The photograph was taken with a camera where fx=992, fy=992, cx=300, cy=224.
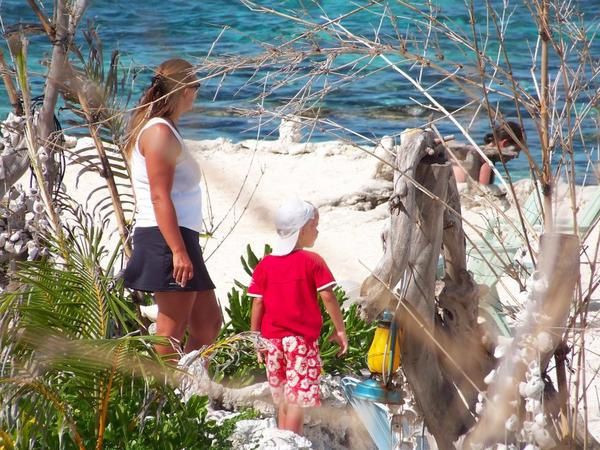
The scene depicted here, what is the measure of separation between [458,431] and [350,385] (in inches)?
23.6

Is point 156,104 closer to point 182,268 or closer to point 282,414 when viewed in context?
point 182,268

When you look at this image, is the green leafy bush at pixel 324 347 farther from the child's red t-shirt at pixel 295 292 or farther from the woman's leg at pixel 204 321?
the child's red t-shirt at pixel 295 292

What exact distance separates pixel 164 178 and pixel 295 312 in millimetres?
733

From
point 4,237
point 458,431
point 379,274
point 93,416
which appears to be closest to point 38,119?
point 4,237

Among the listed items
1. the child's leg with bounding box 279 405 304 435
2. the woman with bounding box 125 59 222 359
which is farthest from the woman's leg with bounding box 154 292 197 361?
the child's leg with bounding box 279 405 304 435

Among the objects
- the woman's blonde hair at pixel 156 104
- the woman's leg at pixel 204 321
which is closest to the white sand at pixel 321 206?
the woman's leg at pixel 204 321

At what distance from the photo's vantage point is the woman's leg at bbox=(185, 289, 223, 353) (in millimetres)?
4148

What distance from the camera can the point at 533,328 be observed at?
2.67 m

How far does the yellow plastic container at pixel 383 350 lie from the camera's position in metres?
3.72

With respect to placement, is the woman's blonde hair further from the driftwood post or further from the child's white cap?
the driftwood post

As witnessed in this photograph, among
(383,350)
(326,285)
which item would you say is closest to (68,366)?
(326,285)

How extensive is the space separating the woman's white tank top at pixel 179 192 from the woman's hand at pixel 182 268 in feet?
0.52

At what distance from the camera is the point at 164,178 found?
3797 millimetres

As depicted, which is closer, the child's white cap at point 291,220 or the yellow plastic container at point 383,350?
the yellow plastic container at point 383,350
